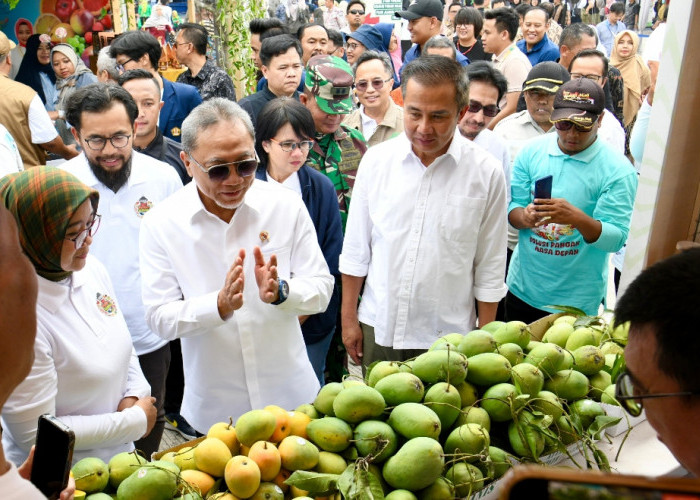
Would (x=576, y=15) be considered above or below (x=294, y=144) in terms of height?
above

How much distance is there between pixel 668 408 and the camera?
3.46ft

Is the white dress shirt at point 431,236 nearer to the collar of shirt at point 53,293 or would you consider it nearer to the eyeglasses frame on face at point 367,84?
the collar of shirt at point 53,293

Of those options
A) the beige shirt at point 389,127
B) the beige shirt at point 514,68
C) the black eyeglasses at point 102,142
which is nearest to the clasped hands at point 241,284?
the black eyeglasses at point 102,142

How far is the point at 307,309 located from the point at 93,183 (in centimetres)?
120

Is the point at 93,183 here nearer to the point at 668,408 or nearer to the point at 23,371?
the point at 23,371

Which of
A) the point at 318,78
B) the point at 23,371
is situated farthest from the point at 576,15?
the point at 23,371

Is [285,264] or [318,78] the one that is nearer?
[285,264]

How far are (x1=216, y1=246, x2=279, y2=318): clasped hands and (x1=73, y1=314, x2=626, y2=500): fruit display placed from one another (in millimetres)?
449

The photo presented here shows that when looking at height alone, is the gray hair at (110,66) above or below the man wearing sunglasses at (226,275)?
above

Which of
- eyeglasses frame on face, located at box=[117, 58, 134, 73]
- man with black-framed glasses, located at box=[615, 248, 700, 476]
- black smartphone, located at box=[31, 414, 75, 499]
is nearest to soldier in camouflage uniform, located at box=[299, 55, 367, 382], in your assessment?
eyeglasses frame on face, located at box=[117, 58, 134, 73]

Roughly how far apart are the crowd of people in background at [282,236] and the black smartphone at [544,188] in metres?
0.02

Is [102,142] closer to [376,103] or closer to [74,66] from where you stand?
[376,103]

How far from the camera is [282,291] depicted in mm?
2250

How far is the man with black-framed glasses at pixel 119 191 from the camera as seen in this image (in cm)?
283
